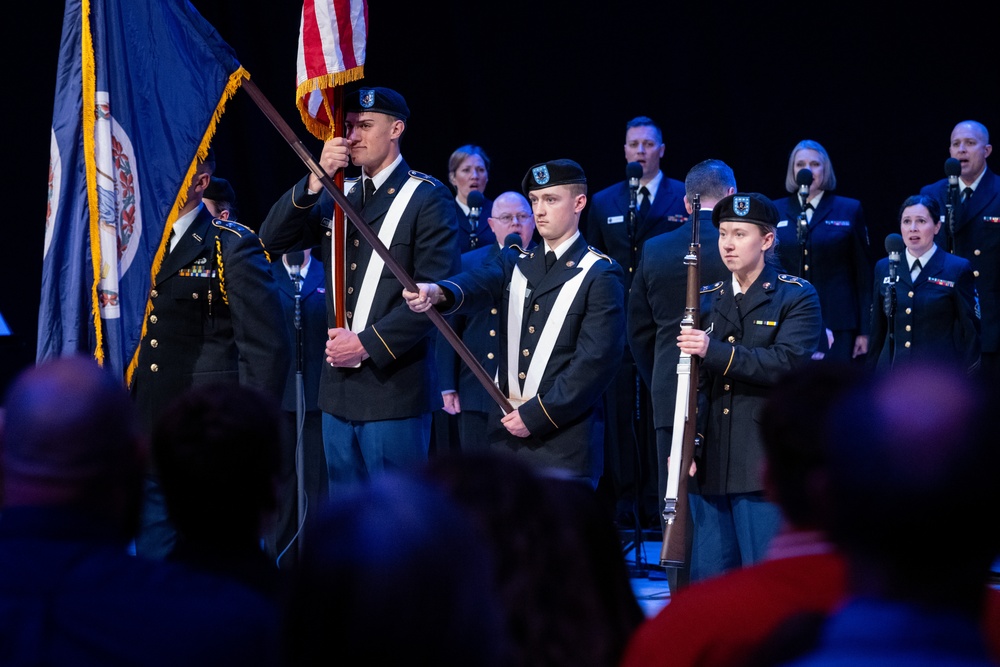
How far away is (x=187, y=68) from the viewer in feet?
13.6

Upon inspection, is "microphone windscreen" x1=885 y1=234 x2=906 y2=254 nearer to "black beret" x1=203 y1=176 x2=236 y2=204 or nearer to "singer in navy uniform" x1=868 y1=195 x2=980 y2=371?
"singer in navy uniform" x1=868 y1=195 x2=980 y2=371

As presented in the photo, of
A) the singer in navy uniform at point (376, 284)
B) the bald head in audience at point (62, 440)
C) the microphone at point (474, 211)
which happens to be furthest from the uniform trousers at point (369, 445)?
the microphone at point (474, 211)

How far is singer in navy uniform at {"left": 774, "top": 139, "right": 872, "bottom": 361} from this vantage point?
7051 millimetres

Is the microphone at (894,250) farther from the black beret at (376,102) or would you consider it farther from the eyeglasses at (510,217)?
the black beret at (376,102)

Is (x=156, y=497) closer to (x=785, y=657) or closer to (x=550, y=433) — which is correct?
(x=550, y=433)

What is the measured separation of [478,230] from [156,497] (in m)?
3.37

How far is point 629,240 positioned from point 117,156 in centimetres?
350

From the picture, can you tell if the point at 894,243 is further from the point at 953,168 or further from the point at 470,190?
the point at 470,190

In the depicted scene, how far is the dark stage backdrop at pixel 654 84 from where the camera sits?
7.70 metres

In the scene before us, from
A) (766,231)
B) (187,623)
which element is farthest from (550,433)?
(187,623)

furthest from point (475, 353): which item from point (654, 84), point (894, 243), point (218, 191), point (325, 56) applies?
point (654, 84)

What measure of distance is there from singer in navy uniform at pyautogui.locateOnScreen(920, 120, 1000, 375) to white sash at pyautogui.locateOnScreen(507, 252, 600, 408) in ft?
11.4

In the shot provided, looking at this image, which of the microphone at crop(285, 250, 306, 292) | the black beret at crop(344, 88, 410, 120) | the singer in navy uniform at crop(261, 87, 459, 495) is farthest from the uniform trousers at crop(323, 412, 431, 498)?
the microphone at crop(285, 250, 306, 292)

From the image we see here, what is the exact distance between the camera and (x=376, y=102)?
14.7 ft
